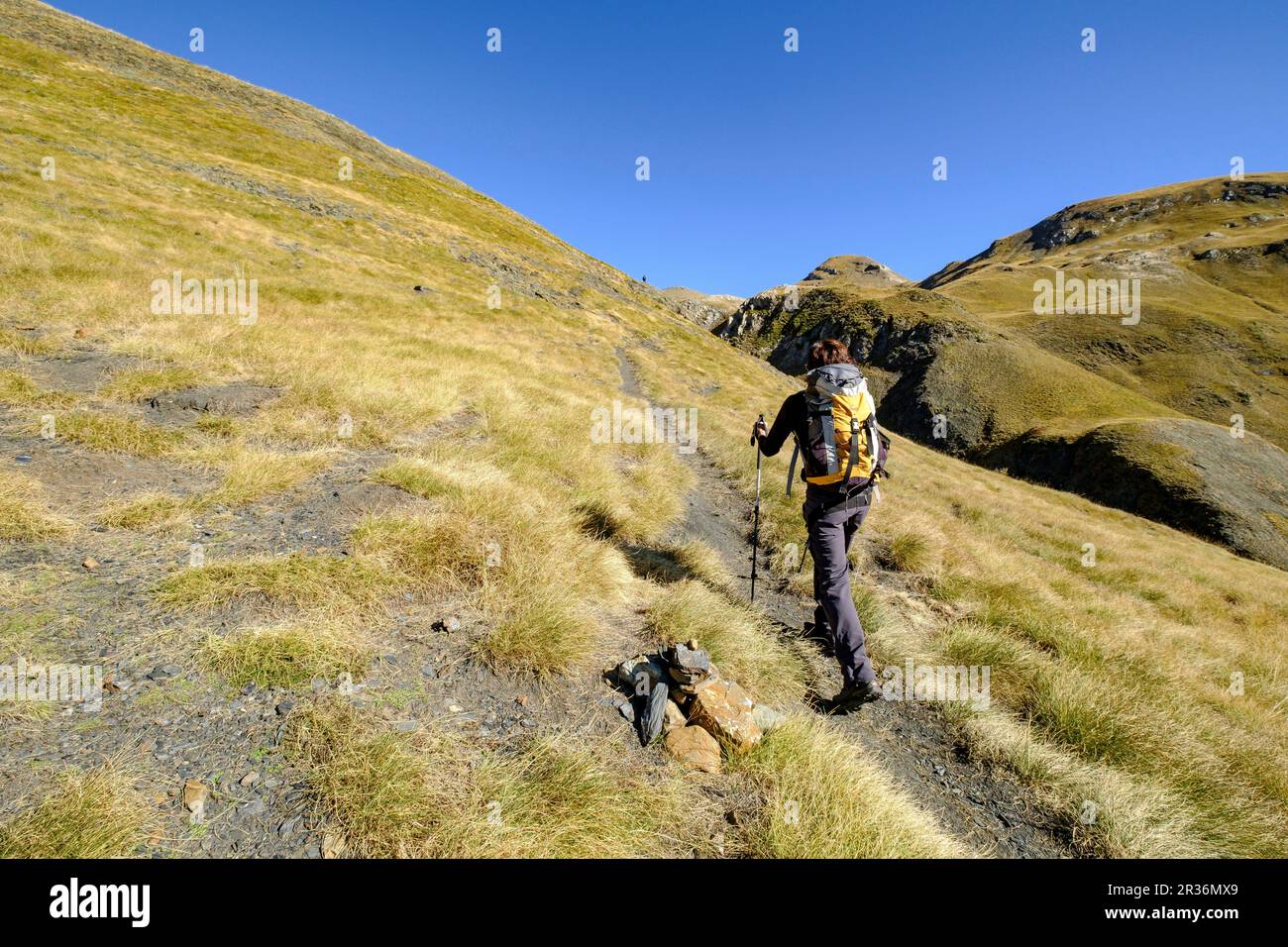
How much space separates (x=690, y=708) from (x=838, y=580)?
2184 mm

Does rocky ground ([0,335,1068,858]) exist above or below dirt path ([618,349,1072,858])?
above

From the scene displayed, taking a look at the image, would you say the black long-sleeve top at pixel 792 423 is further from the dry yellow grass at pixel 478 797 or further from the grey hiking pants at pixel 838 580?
the dry yellow grass at pixel 478 797

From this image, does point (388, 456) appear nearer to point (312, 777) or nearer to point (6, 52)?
point (312, 777)

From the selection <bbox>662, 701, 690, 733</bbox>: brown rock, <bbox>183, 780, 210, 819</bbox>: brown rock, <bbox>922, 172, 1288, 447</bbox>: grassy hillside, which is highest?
<bbox>922, 172, 1288, 447</bbox>: grassy hillside

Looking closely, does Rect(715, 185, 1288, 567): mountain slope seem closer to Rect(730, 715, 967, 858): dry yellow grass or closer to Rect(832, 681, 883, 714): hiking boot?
Rect(832, 681, 883, 714): hiking boot

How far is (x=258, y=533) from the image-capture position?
531 cm

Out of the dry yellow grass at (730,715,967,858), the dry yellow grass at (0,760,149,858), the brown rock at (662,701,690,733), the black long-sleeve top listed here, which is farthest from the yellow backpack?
the dry yellow grass at (0,760,149,858)

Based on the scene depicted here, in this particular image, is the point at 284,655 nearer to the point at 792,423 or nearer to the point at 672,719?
the point at 672,719

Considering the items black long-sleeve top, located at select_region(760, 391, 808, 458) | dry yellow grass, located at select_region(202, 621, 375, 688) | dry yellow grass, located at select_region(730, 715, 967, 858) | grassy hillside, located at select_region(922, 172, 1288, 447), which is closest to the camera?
dry yellow grass, located at select_region(730, 715, 967, 858)

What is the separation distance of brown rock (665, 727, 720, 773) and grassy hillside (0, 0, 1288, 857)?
0.14 m

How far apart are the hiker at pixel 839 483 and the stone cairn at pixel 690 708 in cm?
116

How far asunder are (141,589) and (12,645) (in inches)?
32.3

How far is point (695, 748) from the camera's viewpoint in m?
3.80

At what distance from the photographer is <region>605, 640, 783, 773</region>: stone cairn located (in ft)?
12.6
